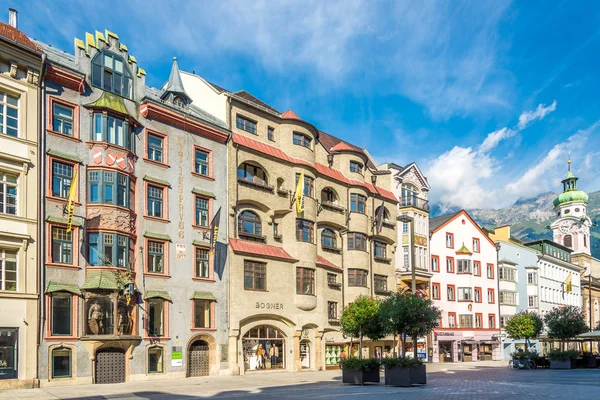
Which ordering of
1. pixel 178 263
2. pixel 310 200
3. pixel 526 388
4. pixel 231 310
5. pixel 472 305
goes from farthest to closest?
1. pixel 472 305
2. pixel 310 200
3. pixel 231 310
4. pixel 178 263
5. pixel 526 388

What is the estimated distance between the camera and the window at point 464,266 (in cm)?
7250

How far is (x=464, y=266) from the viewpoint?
72.9 m

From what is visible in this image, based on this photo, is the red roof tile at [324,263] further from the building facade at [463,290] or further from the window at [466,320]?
the window at [466,320]

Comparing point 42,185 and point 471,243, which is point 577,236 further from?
point 42,185

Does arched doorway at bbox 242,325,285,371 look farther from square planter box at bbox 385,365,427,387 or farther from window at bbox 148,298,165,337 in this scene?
square planter box at bbox 385,365,427,387

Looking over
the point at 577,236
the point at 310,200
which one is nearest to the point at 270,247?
the point at 310,200

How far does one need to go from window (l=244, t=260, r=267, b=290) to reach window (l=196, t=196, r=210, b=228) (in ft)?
14.2

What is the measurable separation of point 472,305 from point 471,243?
707cm

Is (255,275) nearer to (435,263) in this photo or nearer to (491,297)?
(435,263)

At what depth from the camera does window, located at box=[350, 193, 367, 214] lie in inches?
2232

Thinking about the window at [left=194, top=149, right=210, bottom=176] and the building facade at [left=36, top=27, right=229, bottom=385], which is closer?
the building facade at [left=36, top=27, right=229, bottom=385]

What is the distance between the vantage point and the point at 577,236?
122125mm

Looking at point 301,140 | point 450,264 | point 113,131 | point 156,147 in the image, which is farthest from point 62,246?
point 450,264

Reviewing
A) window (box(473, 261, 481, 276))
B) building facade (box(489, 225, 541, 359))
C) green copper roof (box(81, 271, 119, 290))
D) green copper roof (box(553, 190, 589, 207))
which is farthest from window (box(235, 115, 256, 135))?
green copper roof (box(553, 190, 589, 207))
